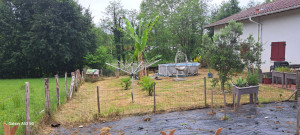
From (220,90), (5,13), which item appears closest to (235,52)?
(220,90)

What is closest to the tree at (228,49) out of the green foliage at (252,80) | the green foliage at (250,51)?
the green foliage at (250,51)

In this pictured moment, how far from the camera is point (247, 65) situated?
354 inches

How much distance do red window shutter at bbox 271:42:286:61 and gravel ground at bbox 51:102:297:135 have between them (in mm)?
6853

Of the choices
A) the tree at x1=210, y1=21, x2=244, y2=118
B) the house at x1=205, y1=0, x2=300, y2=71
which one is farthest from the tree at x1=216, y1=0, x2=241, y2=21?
the tree at x1=210, y1=21, x2=244, y2=118

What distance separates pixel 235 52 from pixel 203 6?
59.9 feet

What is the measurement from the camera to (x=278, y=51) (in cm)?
1301

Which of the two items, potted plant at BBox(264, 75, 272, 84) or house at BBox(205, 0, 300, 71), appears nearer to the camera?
potted plant at BBox(264, 75, 272, 84)

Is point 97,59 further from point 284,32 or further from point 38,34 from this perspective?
point 284,32

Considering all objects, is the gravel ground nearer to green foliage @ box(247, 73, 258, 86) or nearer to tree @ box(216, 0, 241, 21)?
green foliage @ box(247, 73, 258, 86)

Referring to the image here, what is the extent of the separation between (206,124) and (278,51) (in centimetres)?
964

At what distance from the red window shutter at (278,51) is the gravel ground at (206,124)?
6.85m

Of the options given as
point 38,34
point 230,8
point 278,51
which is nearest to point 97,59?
point 38,34

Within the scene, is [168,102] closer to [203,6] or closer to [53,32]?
[53,32]

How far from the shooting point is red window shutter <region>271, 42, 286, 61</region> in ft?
41.7
